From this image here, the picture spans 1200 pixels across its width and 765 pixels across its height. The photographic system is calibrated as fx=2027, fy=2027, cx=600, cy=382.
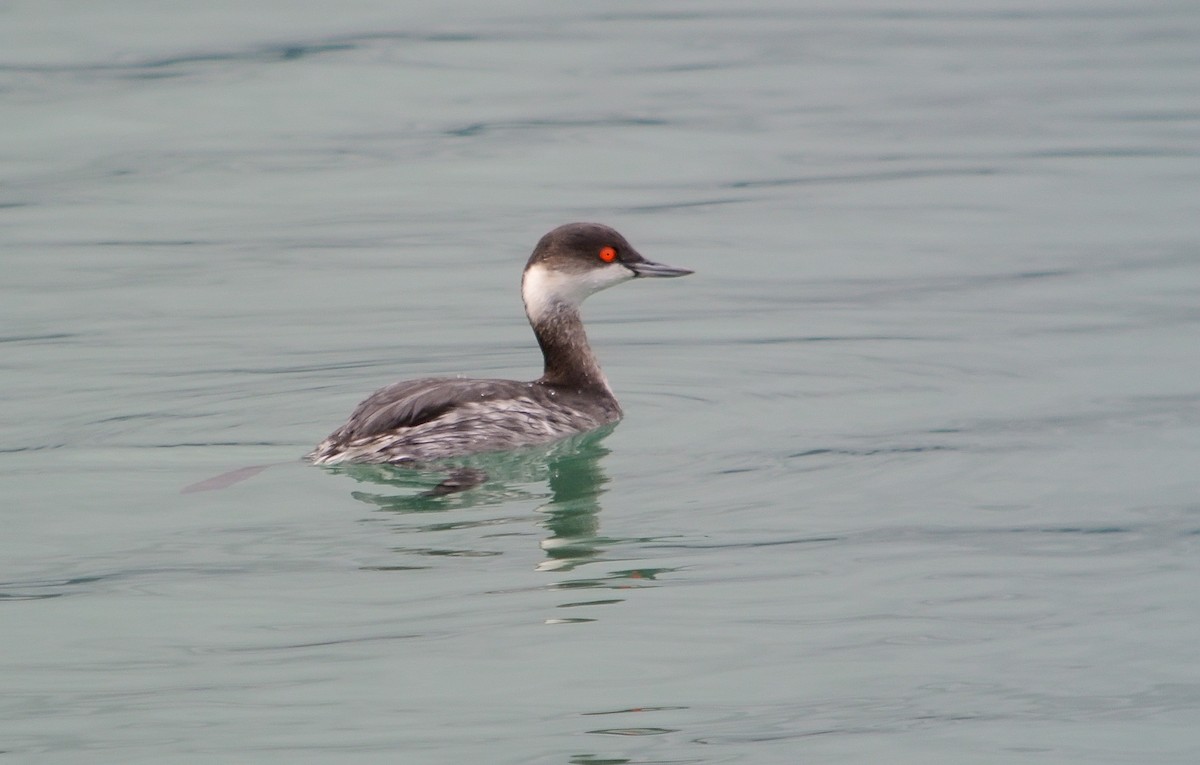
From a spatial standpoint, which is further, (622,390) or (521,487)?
(622,390)

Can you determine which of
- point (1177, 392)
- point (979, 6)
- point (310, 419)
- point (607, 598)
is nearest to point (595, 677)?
point (607, 598)

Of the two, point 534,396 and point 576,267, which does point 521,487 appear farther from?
point 576,267

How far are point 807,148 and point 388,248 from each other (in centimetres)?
406

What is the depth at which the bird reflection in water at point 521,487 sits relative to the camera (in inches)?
289

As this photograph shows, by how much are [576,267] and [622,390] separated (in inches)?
30.4

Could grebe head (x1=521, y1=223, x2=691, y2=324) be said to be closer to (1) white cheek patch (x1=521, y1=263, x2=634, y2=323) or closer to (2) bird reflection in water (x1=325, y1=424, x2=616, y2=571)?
(1) white cheek patch (x1=521, y1=263, x2=634, y2=323)

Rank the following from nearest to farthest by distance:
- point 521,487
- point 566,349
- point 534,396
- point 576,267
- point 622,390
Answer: point 521,487 < point 534,396 < point 576,267 < point 566,349 < point 622,390

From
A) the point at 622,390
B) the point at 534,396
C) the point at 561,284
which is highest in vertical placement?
the point at 561,284

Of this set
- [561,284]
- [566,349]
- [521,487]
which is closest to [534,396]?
[566,349]

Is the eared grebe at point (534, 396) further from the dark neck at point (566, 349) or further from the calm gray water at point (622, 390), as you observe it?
the calm gray water at point (622, 390)

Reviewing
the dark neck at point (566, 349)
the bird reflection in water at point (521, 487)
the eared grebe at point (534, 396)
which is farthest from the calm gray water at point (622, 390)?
the dark neck at point (566, 349)

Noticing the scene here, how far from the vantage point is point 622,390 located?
9.82 meters

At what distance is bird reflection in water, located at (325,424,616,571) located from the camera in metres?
7.35

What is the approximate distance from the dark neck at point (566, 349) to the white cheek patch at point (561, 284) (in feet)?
0.16
